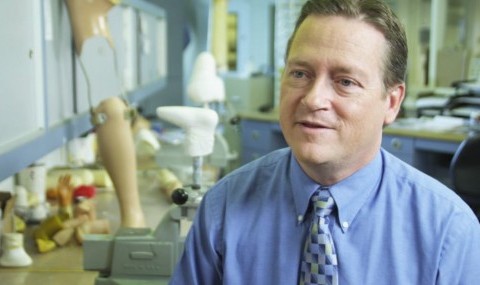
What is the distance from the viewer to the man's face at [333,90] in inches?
41.4

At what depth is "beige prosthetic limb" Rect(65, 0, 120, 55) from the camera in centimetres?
183

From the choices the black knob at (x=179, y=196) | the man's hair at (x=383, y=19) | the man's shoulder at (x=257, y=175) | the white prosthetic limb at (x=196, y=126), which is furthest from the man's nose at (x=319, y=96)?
the white prosthetic limb at (x=196, y=126)

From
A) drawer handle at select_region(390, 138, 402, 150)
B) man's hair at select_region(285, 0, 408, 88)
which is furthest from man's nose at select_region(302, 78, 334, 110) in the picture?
drawer handle at select_region(390, 138, 402, 150)

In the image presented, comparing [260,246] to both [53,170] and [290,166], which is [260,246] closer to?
[290,166]

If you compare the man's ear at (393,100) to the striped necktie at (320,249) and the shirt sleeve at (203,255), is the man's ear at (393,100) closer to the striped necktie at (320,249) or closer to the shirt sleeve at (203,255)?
the striped necktie at (320,249)

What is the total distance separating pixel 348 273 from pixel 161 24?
144 inches

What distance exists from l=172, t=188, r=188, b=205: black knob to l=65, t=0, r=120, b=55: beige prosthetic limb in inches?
25.8

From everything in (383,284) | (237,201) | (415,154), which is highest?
(237,201)

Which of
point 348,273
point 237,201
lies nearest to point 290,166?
point 237,201

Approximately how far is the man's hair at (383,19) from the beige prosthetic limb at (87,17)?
89 centimetres

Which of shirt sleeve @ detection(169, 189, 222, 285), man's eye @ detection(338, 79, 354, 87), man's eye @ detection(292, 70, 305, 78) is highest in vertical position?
man's eye @ detection(292, 70, 305, 78)

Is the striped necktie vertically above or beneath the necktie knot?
beneath

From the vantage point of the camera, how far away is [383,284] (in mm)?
1095

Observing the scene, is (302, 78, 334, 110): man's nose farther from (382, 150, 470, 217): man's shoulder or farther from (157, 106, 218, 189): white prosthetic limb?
(157, 106, 218, 189): white prosthetic limb
